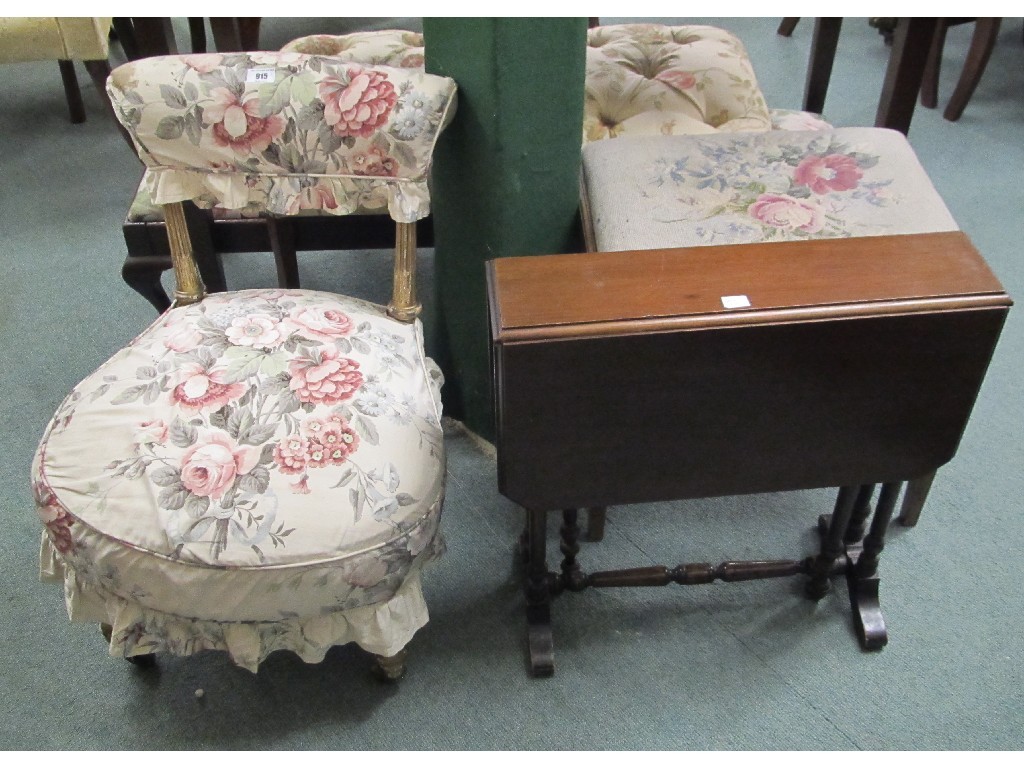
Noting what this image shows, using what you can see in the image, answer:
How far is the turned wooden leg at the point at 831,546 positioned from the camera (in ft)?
4.38

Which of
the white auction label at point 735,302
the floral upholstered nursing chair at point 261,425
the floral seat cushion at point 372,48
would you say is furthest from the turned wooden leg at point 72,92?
the white auction label at point 735,302

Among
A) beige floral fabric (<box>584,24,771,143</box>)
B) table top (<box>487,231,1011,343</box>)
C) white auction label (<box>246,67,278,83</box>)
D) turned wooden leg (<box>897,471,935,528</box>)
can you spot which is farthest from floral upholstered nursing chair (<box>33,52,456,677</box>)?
turned wooden leg (<box>897,471,935,528</box>)

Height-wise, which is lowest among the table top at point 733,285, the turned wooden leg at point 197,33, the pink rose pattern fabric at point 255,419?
the turned wooden leg at point 197,33

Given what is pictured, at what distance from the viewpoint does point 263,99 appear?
121 centimetres

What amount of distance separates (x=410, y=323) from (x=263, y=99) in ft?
1.14

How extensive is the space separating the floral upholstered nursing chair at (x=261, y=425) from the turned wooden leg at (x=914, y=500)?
2.45 feet

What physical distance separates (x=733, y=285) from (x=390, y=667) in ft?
2.22

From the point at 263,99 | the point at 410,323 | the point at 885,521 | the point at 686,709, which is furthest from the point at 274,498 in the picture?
the point at 885,521

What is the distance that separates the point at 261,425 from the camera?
3.71ft

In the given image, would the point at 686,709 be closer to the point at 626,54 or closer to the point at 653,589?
the point at 653,589

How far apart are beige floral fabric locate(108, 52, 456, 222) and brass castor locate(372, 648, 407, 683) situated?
59cm

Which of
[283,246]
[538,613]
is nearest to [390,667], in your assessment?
[538,613]

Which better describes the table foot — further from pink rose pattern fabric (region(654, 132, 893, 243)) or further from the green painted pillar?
the green painted pillar

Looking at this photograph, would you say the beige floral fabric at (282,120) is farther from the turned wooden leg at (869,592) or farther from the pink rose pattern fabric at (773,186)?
the turned wooden leg at (869,592)
